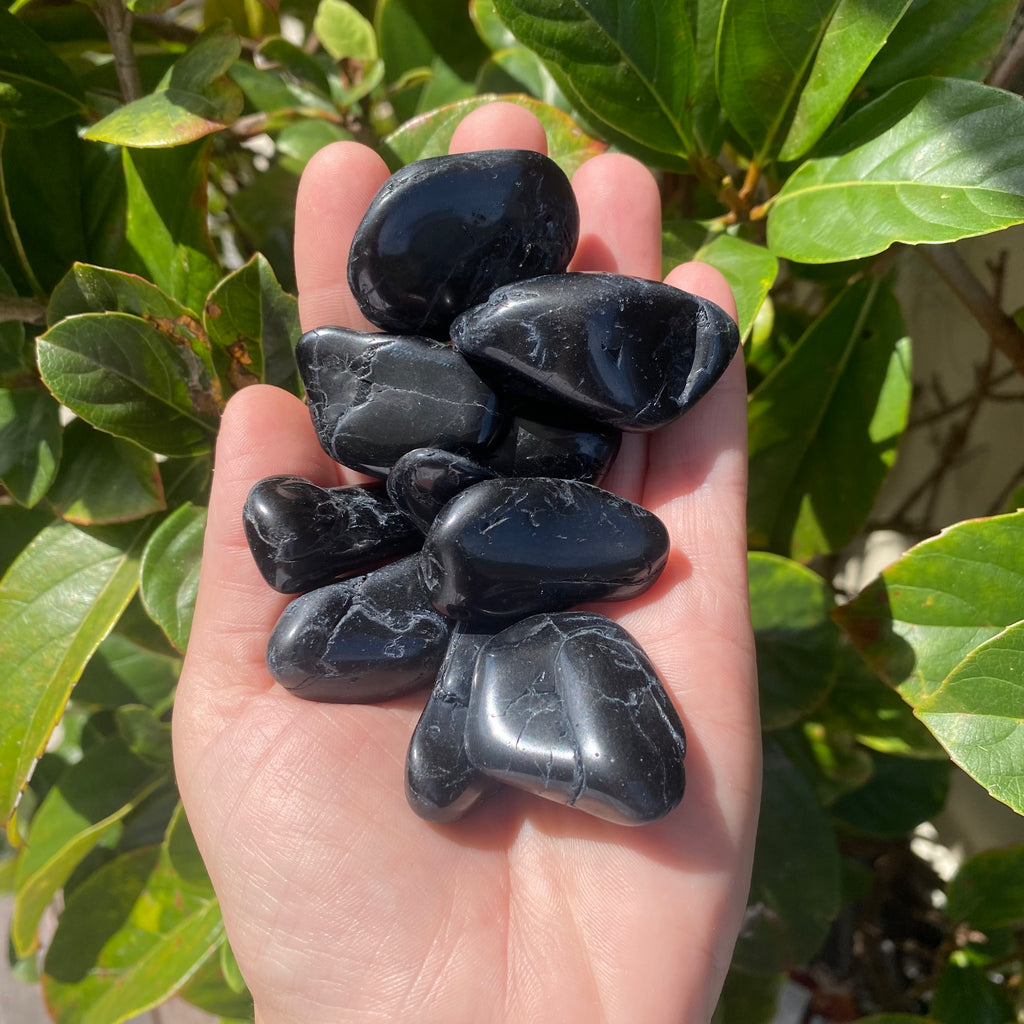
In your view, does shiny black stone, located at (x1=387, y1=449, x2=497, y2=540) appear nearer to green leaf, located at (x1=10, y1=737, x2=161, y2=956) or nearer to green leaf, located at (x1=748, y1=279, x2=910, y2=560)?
green leaf, located at (x1=748, y1=279, x2=910, y2=560)

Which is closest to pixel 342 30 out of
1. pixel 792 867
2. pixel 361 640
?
pixel 361 640

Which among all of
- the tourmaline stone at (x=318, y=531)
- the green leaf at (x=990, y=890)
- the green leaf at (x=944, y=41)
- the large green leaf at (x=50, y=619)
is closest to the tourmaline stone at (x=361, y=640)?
the tourmaline stone at (x=318, y=531)

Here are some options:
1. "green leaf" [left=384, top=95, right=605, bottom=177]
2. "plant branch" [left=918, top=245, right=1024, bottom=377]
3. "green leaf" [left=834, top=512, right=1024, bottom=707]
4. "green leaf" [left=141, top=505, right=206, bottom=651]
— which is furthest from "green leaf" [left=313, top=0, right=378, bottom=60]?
"green leaf" [left=834, top=512, right=1024, bottom=707]

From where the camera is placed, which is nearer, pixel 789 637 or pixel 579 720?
pixel 579 720

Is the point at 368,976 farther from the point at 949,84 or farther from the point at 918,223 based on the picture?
the point at 949,84

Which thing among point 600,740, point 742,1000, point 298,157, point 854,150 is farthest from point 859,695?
point 298,157

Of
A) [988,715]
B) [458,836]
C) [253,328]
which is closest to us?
[988,715]

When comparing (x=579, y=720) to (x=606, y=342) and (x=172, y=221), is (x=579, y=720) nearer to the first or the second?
(x=606, y=342)
